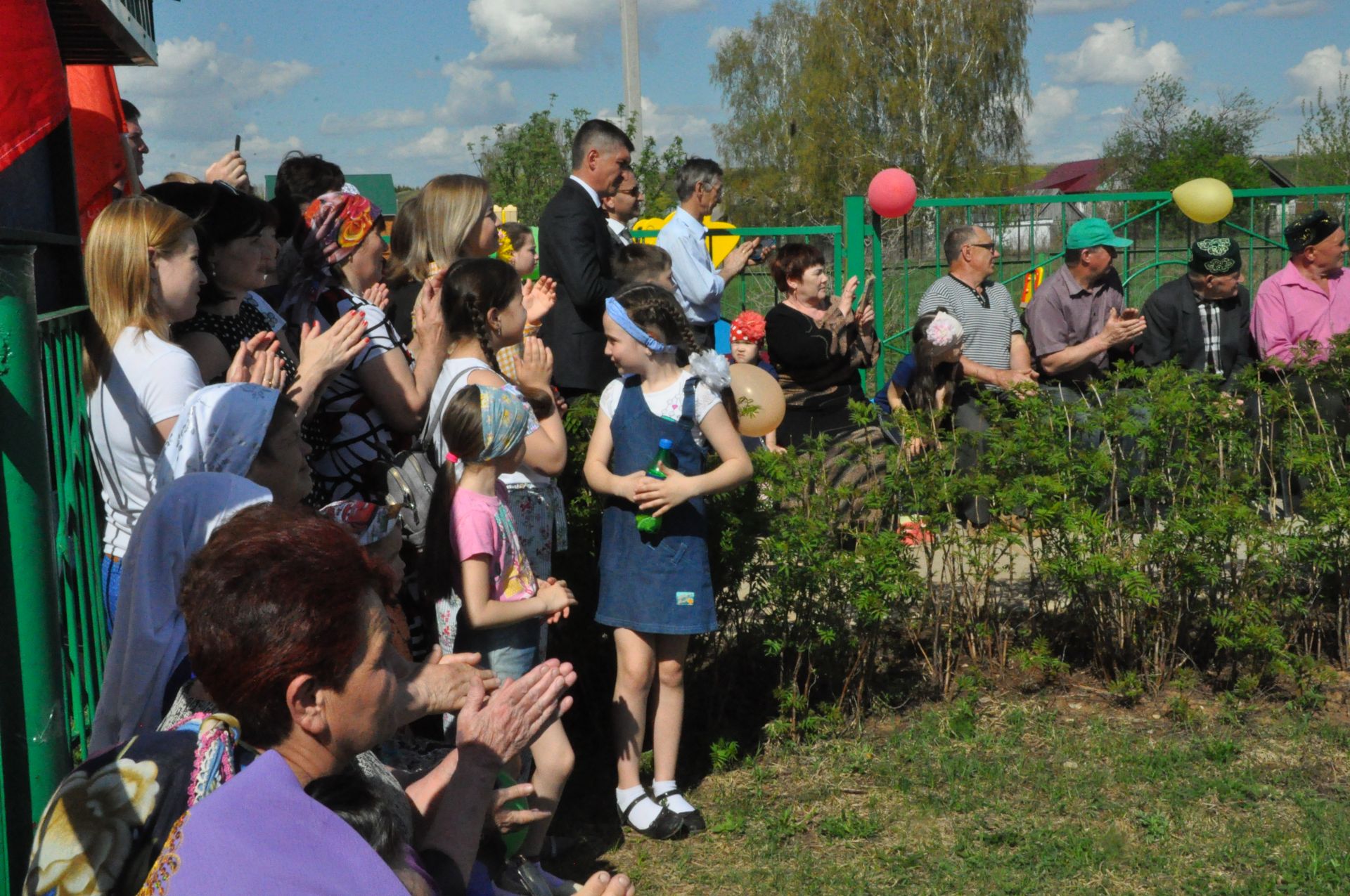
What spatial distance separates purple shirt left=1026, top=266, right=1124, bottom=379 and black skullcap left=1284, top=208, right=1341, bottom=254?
4.11 ft

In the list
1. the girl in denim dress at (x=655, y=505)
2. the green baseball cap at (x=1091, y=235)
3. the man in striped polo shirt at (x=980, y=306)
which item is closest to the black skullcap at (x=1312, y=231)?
the green baseball cap at (x=1091, y=235)

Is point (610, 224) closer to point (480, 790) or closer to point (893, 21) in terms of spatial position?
point (480, 790)

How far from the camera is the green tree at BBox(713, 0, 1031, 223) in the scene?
39.8 metres

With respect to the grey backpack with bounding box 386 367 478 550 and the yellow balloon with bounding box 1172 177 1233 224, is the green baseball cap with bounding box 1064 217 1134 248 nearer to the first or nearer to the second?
the yellow balloon with bounding box 1172 177 1233 224

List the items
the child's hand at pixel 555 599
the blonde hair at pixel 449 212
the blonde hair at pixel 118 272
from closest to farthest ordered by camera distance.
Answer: the blonde hair at pixel 118 272
the child's hand at pixel 555 599
the blonde hair at pixel 449 212

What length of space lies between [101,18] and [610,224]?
131 inches

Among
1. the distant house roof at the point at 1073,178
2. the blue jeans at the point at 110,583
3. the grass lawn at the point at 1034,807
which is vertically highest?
the distant house roof at the point at 1073,178

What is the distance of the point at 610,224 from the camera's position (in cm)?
644

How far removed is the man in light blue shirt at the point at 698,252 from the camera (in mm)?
6918

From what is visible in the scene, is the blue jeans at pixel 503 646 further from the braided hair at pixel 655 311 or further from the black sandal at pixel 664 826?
the braided hair at pixel 655 311

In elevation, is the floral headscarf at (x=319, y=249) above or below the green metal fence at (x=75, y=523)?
above

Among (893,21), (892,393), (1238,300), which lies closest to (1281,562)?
(892,393)

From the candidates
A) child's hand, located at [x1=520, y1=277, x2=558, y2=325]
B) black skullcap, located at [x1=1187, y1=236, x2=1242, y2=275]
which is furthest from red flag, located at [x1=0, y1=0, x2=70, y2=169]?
black skullcap, located at [x1=1187, y1=236, x2=1242, y2=275]

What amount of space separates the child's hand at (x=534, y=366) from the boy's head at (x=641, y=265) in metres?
1.60
